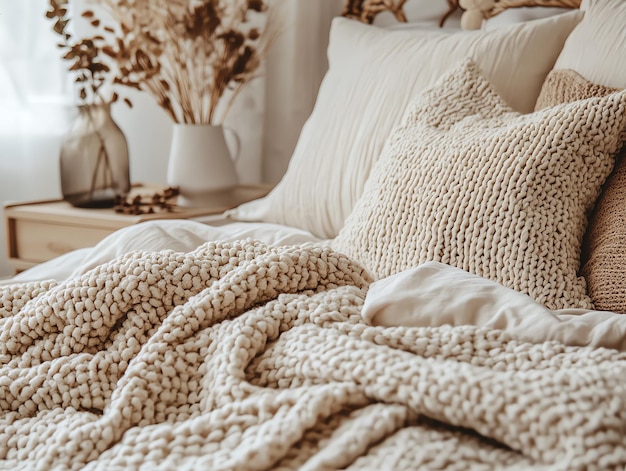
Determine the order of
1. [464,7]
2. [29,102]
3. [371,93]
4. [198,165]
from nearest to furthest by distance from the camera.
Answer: [371,93]
[464,7]
[198,165]
[29,102]

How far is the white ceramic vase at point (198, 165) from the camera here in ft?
6.16

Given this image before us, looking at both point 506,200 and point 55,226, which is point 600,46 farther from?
point 55,226

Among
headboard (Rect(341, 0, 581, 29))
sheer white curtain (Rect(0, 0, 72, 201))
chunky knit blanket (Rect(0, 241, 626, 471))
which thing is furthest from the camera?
sheer white curtain (Rect(0, 0, 72, 201))

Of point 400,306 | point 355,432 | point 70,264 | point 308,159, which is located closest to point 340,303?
point 400,306

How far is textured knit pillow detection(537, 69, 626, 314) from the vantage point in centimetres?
84

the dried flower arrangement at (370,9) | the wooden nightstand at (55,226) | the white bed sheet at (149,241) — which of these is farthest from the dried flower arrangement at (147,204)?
the dried flower arrangement at (370,9)

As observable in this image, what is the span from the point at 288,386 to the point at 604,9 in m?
1.00

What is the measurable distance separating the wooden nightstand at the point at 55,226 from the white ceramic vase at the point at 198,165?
0.08m

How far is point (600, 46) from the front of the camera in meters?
1.19

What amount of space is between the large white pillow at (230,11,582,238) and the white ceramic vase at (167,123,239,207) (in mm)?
307

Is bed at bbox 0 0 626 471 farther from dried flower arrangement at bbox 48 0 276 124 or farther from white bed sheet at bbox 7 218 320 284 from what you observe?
dried flower arrangement at bbox 48 0 276 124

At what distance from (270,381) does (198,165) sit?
1291mm

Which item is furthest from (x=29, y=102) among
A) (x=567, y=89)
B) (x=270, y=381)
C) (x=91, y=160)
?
(x=270, y=381)

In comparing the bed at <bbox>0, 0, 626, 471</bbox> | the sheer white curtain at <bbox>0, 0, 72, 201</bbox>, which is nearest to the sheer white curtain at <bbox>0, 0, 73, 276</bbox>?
the sheer white curtain at <bbox>0, 0, 72, 201</bbox>
